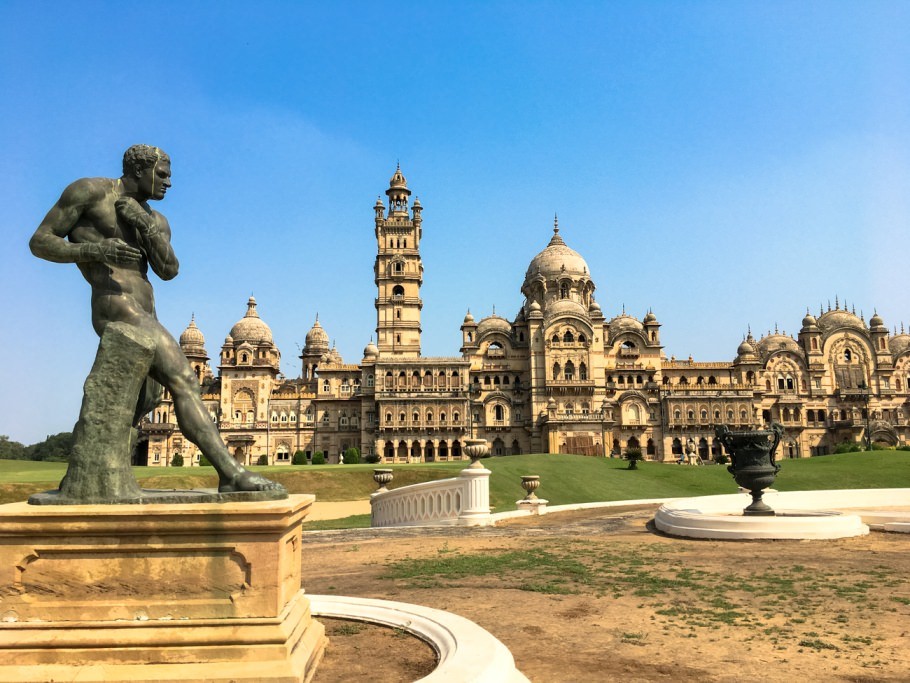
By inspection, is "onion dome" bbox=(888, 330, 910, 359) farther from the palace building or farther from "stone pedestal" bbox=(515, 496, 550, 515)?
"stone pedestal" bbox=(515, 496, 550, 515)

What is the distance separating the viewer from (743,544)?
12344mm

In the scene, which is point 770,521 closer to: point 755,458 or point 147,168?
point 755,458

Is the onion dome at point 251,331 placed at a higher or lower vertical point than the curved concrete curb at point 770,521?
higher

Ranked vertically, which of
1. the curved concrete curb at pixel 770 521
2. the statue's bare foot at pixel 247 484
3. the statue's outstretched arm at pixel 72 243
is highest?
the statue's outstretched arm at pixel 72 243

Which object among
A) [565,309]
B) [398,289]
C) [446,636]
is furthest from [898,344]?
[446,636]

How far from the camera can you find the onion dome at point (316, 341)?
7106 centimetres

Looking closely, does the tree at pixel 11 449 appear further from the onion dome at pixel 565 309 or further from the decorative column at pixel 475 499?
the decorative column at pixel 475 499

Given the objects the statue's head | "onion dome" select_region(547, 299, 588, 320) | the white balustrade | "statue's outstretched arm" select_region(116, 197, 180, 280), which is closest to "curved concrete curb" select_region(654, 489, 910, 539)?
the white balustrade

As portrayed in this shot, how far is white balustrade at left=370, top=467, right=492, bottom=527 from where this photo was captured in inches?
664

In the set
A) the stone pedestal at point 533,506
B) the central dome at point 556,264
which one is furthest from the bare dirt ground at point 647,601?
the central dome at point 556,264

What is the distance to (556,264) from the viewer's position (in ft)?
216

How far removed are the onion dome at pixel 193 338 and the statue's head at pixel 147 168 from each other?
65.3m

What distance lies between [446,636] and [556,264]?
62.2 m

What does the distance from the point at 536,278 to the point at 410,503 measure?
159ft
